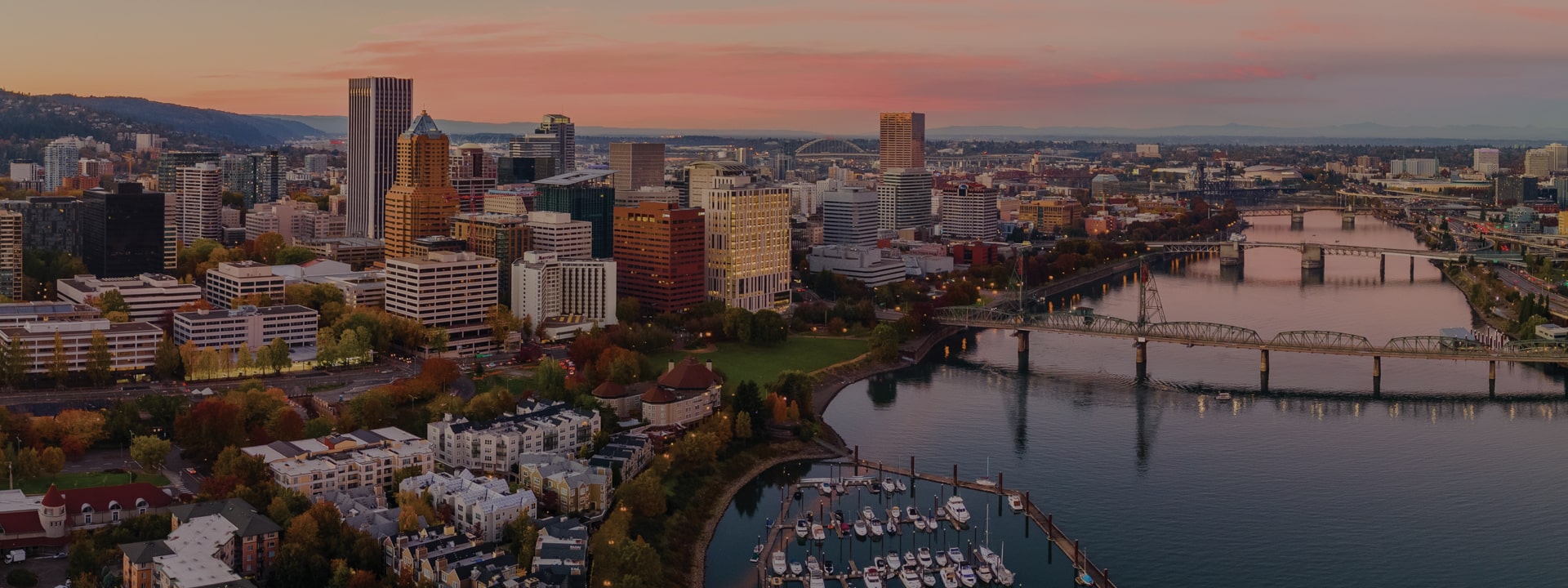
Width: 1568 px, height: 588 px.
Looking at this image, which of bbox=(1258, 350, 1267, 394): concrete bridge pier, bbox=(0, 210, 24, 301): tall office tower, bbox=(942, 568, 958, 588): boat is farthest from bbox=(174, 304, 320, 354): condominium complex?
bbox=(1258, 350, 1267, 394): concrete bridge pier

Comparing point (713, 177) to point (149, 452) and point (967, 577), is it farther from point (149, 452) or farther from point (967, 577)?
point (967, 577)

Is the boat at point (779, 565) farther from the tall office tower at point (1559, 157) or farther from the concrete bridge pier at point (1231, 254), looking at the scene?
the tall office tower at point (1559, 157)

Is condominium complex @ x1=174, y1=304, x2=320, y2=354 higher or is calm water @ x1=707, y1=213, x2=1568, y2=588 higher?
condominium complex @ x1=174, y1=304, x2=320, y2=354

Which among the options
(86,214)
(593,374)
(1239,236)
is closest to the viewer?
(593,374)

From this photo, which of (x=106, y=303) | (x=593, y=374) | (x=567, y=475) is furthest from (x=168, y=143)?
(x=567, y=475)

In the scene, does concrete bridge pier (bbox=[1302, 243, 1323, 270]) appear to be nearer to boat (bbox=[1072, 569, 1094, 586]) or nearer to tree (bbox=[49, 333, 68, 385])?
boat (bbox=[1072, 569, 1094, 586])

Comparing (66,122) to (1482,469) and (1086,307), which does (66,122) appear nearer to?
(1086,307)
